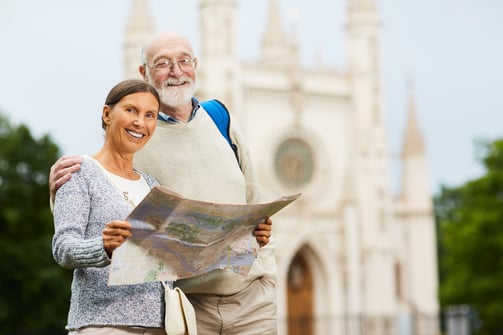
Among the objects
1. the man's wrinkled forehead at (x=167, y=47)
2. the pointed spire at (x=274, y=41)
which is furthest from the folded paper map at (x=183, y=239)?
the pointed spire at (x=274, y=41)

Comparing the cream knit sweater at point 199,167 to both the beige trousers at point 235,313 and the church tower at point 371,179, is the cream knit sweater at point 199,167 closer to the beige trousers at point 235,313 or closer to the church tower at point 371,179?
the beige trousers at point 235,313

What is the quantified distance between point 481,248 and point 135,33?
37.4 ft

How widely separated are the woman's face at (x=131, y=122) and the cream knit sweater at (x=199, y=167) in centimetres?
47

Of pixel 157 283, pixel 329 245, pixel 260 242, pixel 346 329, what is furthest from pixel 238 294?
pixel 329 245

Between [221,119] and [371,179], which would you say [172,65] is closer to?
[221,119]

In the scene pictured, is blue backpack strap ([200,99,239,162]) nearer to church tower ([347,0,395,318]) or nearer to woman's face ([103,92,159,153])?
woman's face ([103,92,159,153])

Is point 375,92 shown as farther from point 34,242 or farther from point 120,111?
point 120,111

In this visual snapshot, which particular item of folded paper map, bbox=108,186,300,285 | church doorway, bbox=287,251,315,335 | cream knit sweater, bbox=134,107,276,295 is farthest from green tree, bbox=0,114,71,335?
folded paper map, bbox=108,186,300,285

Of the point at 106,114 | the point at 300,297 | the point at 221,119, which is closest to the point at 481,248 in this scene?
the point at 300,297

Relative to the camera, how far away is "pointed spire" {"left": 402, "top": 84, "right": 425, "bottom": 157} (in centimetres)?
3788

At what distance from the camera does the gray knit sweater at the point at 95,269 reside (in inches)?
130

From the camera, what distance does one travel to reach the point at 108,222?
335 centimetres

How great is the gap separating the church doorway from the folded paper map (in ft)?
97.3

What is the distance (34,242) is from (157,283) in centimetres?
2446
